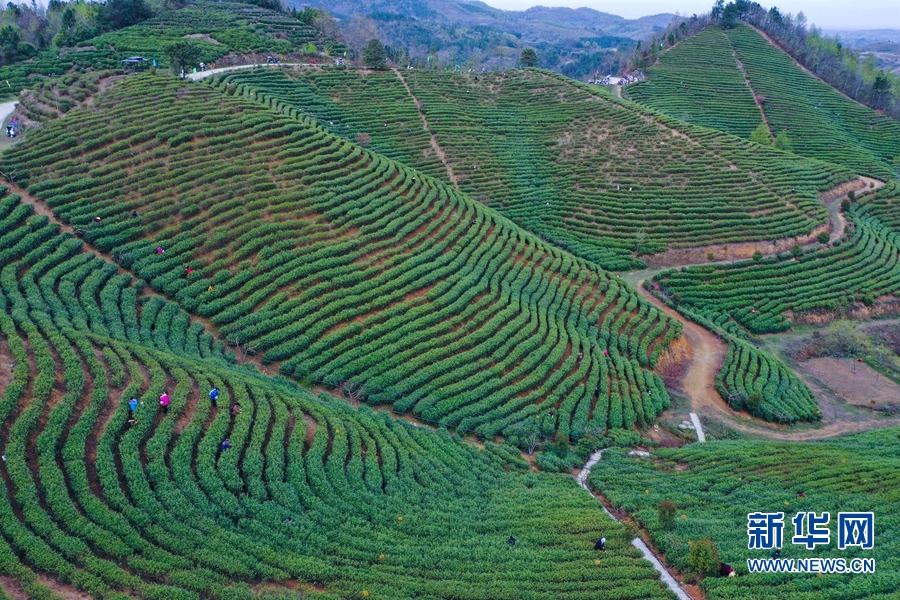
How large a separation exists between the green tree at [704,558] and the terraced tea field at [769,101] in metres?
70.4

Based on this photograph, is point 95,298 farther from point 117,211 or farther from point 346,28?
point 346,28

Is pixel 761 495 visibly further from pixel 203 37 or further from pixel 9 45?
pixel 203 37

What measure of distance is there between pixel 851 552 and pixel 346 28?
153399 mm

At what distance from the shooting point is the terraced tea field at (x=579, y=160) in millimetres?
51688

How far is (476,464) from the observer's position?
76.7ft

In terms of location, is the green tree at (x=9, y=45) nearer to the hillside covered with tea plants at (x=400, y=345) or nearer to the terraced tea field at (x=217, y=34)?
the terraced tea field at (x=217, y=34)

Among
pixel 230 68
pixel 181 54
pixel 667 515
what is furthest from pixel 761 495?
pixel 230 68

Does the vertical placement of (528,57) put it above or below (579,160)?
above

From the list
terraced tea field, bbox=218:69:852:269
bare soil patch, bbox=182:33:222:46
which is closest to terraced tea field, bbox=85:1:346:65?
bare soil patch, bbox=182:33:222:46

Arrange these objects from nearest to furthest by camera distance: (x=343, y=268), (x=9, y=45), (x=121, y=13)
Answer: (x=343, y=268) → (x=9, y=45) → (x=121, y=13)

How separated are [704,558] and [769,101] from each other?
293 feet

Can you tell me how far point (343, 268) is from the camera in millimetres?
32281

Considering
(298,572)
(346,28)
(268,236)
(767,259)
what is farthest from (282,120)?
(346,28)

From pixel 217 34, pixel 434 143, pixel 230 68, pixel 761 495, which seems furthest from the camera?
pixel 217 34
